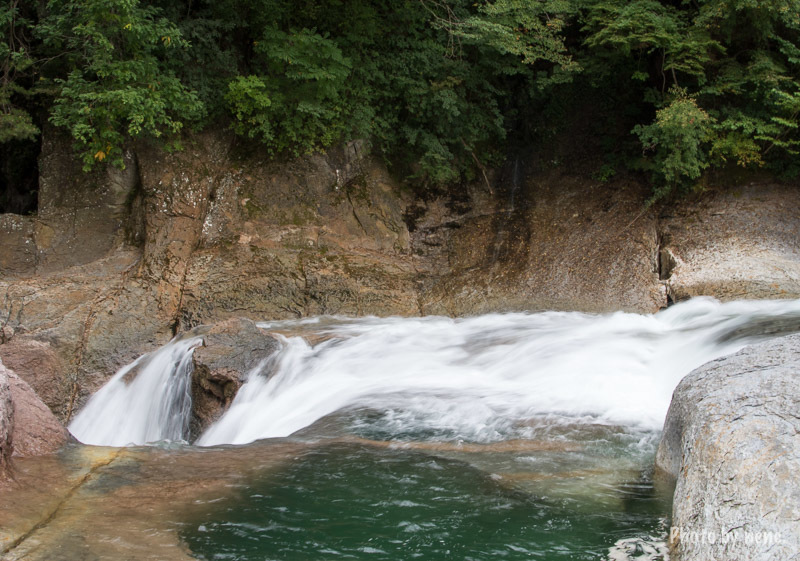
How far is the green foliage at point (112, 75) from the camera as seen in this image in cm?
903

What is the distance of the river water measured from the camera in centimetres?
411

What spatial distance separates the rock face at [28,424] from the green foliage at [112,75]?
4745mm

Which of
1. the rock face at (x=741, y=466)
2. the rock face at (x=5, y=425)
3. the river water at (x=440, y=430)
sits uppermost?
the rock face at (x=741, y=466)

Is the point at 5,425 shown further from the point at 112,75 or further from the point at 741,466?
the point at 112,75

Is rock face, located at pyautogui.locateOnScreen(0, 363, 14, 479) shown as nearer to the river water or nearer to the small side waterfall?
the river water

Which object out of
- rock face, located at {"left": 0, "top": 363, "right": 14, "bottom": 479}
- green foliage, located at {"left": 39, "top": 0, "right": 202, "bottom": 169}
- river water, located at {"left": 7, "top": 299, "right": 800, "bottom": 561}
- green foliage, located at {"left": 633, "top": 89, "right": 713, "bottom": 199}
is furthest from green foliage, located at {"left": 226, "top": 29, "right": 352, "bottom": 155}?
rock face, located at {"left": 0, "top": 363, "right": 14, "bottom": 479}

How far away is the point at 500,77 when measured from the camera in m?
13.4

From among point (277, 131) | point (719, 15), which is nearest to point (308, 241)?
point (277, 131)

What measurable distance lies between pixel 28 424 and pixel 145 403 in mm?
2673

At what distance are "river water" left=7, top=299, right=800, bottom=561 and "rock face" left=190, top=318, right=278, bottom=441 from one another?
0.14 m

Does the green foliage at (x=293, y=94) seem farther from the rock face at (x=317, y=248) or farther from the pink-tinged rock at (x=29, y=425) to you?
→ the pink-tinged rock at (x=29, y=425)

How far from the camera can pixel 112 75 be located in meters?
9.68

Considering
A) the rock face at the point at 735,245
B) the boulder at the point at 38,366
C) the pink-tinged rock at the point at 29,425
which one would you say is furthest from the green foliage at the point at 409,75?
the pink-tinged rock at the point at 29,425

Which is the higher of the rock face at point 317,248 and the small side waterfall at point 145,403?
the rock face at point 317,248
